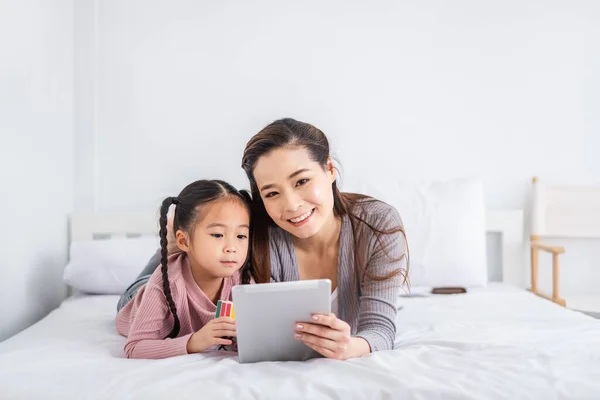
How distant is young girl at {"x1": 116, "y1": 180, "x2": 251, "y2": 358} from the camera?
4.09ft

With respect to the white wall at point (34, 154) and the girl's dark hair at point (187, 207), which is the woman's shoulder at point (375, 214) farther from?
the white wall at point (34, 154)

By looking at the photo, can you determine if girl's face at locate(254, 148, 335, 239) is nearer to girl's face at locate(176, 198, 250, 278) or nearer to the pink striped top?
girl's face at locate(176, 198, 250, 278)

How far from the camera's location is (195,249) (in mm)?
1296

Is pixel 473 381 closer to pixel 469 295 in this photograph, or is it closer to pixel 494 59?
pixel 469 295

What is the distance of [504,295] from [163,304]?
1259mm

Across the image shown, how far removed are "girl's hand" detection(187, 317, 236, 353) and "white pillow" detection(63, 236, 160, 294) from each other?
3.03 ft

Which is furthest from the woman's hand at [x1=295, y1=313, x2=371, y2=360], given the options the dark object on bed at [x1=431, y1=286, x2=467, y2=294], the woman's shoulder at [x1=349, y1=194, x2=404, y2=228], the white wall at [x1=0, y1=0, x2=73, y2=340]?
the white wall at [x1=0, y1=0, x2=73, y2=340]

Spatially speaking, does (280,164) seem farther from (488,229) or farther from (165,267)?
(488,229)

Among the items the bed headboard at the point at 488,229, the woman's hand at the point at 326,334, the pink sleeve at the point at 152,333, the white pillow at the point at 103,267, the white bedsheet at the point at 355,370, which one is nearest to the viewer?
the white bedsheet at the point at 355,370

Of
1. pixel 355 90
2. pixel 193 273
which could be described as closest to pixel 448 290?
pixel 355 90

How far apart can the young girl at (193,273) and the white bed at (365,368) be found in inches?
2.3

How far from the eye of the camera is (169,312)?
4.25 feet

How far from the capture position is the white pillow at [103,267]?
6.84 feet

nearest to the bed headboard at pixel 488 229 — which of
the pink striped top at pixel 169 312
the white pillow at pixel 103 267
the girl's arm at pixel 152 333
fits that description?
the white pillow at pixel 103 267
